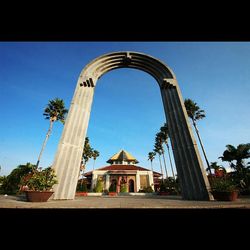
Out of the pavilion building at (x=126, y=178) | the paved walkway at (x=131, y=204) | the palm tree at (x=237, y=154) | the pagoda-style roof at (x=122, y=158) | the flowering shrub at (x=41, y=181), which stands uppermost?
the pagoda-style roof at (x=122, y=158)

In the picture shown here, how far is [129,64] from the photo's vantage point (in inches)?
404

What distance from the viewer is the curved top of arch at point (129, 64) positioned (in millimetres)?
9367

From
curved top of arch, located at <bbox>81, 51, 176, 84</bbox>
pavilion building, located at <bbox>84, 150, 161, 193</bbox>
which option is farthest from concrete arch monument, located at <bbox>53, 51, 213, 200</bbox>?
pavilion building, located at <bbox>84, 150, 161, 193</bbox>

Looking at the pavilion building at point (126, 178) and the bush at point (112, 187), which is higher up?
the pavilion building at point (126, 178)

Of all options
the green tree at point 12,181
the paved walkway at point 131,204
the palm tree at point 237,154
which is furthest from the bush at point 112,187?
the paved walkway at point 131,204

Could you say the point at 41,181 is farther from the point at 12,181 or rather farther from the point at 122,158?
the point at 122,158

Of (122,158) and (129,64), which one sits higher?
(122,158)

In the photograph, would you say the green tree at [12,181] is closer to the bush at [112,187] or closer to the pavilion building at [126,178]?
the pavilion building at [126,178]

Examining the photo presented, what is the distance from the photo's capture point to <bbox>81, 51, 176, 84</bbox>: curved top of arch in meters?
9.37

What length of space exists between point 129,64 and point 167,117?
199 inches

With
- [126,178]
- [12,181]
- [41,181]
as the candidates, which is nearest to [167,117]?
[41,181]

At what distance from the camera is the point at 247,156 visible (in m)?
26.6
